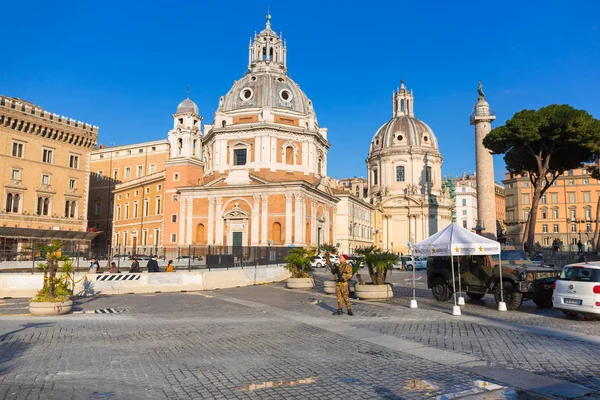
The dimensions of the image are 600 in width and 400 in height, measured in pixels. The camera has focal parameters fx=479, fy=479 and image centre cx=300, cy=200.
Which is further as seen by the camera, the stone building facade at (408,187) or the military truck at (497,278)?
the stone building facade at (408,187)

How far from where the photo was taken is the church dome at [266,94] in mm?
57031

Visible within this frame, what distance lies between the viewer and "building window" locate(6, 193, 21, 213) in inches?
1900

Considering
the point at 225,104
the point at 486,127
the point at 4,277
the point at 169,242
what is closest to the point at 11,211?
the point at 169,242

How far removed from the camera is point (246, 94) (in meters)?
58.2

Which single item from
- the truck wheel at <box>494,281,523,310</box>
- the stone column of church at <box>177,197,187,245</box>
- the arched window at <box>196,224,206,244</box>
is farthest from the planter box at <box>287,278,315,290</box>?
the stone column of church at <box>177,197,187,245</box>

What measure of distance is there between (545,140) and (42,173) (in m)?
49.3

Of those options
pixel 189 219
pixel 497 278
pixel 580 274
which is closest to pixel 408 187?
pixel 189 219

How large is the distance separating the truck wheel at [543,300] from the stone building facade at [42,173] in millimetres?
42889

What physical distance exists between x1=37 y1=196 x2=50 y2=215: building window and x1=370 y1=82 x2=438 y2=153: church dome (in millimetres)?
58898

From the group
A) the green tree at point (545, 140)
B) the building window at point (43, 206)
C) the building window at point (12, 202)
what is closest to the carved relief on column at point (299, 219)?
the green tree at point (545, 140)

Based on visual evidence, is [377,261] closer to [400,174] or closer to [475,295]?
[475,295]

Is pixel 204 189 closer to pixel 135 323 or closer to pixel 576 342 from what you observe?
pixel 135 323

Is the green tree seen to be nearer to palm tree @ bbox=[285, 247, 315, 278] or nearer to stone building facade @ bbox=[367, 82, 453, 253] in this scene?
palm tree @ bbox=[285, 247, 315, 278]

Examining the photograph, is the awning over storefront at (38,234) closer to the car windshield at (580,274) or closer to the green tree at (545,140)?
the green tree at (545,140)
